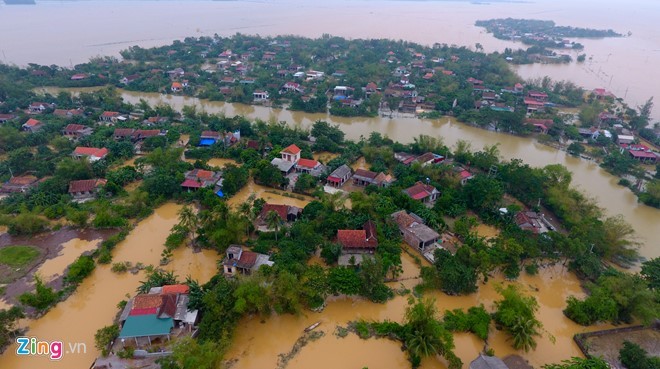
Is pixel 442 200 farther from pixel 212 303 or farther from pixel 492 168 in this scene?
pixel 212 303

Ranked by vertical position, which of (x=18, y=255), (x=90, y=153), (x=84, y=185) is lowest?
(x=18, y=255)

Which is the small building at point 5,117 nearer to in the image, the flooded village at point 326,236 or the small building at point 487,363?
the flooded village at point 326,236

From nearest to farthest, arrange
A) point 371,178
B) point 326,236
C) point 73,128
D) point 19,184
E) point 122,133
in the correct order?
point 326,236
point 19,184
point 371,178
point 122,133
point 73,128

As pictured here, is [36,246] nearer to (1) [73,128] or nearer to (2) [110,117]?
(1) [73,128]

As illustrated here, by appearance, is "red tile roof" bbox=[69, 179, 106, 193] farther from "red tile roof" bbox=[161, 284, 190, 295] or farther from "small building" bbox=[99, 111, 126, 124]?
"small building" bbox=[99, 111, 126, 124]

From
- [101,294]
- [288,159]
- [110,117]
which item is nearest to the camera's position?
[101,294]

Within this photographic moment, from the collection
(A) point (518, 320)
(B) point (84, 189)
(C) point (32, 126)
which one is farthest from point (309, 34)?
(A) point (518, 320)

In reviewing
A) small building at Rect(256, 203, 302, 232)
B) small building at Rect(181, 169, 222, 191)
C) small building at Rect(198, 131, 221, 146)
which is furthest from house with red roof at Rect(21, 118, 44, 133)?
small building at Rect(256, 203, 302, 232)
